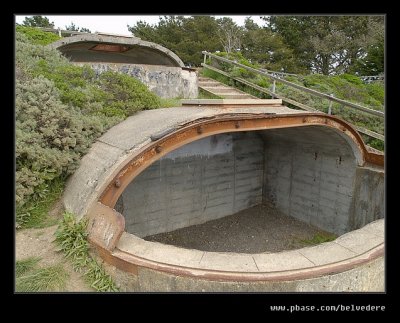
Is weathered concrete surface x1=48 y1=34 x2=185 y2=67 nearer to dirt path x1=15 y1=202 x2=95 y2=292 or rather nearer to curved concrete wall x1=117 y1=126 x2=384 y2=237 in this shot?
curved concrete wall x1=117 y1=126 x2=384 y2=237

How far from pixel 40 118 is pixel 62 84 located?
1.35m

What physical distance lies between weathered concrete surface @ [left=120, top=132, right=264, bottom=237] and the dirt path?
309 cm

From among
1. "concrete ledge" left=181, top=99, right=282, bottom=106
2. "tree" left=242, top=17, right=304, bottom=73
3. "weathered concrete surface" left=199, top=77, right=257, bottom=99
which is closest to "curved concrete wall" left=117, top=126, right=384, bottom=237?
"concrete ledge" left=181, top=99, right=282, bottom=106

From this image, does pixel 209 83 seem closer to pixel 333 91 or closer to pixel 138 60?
pixel 138 60

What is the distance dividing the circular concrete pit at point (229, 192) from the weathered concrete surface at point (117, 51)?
472 centimetres

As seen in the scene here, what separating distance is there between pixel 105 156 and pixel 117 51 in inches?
339

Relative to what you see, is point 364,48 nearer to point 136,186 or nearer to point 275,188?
point 275,188

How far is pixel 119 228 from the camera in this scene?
4.31 m

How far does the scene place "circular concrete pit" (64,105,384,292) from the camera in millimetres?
4090

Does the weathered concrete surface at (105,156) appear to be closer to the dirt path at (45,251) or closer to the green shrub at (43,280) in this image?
the dirt path at (45,251)

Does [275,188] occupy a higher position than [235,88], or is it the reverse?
[235,88]

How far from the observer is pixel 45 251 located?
15.3 feet

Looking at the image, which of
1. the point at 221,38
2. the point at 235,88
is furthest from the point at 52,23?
the point at 235,88

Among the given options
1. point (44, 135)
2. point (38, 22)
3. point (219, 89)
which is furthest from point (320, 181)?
point (38, 22)
